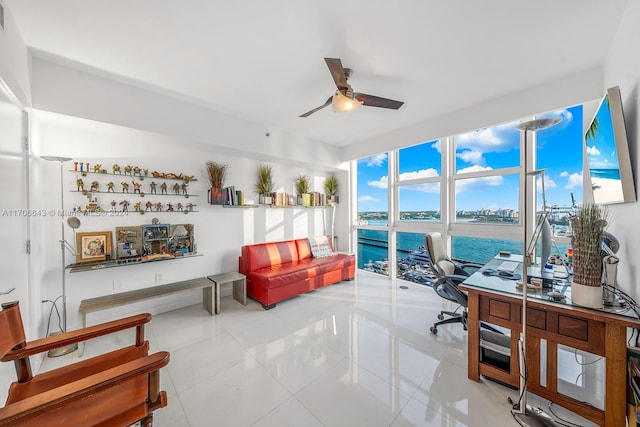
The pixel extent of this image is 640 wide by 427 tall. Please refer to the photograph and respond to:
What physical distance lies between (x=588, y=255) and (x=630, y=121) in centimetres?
104

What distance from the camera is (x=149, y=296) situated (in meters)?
2.77

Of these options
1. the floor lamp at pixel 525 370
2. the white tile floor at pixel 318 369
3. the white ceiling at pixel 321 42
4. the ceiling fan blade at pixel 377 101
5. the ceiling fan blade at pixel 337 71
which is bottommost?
the white tile floor at pixel 318 369

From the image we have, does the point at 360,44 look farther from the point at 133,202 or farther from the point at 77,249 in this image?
the point at 77,249

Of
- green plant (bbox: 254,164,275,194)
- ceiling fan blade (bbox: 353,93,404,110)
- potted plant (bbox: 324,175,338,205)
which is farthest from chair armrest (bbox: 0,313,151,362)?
potted plant (bbox: 324,175,338,205)

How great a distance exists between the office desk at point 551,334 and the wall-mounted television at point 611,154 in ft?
2.61

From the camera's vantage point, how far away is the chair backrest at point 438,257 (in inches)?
111

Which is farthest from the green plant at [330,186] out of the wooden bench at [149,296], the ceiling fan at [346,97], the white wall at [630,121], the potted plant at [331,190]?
the white wall at [630,121]

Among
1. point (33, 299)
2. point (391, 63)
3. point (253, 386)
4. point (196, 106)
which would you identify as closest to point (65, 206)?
point (33, 299)

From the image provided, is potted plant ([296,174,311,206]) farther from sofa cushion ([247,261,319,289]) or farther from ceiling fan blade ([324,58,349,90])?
ceiling fan blade ([324,58,349,90])

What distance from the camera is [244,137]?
3502 mm

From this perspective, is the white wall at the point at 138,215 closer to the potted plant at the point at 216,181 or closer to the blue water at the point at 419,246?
the potted plant at the point at 216,181

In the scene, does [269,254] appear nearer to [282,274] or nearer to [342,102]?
[282,274]

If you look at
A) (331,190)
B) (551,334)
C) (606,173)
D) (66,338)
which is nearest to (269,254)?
(331,190)

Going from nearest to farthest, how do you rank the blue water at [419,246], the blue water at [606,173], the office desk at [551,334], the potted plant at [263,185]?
1. the office desk at [551,334]
2. the blue water at [606,173]
3. the blue water at [419,246]
4. the potted plant at [263,185]
